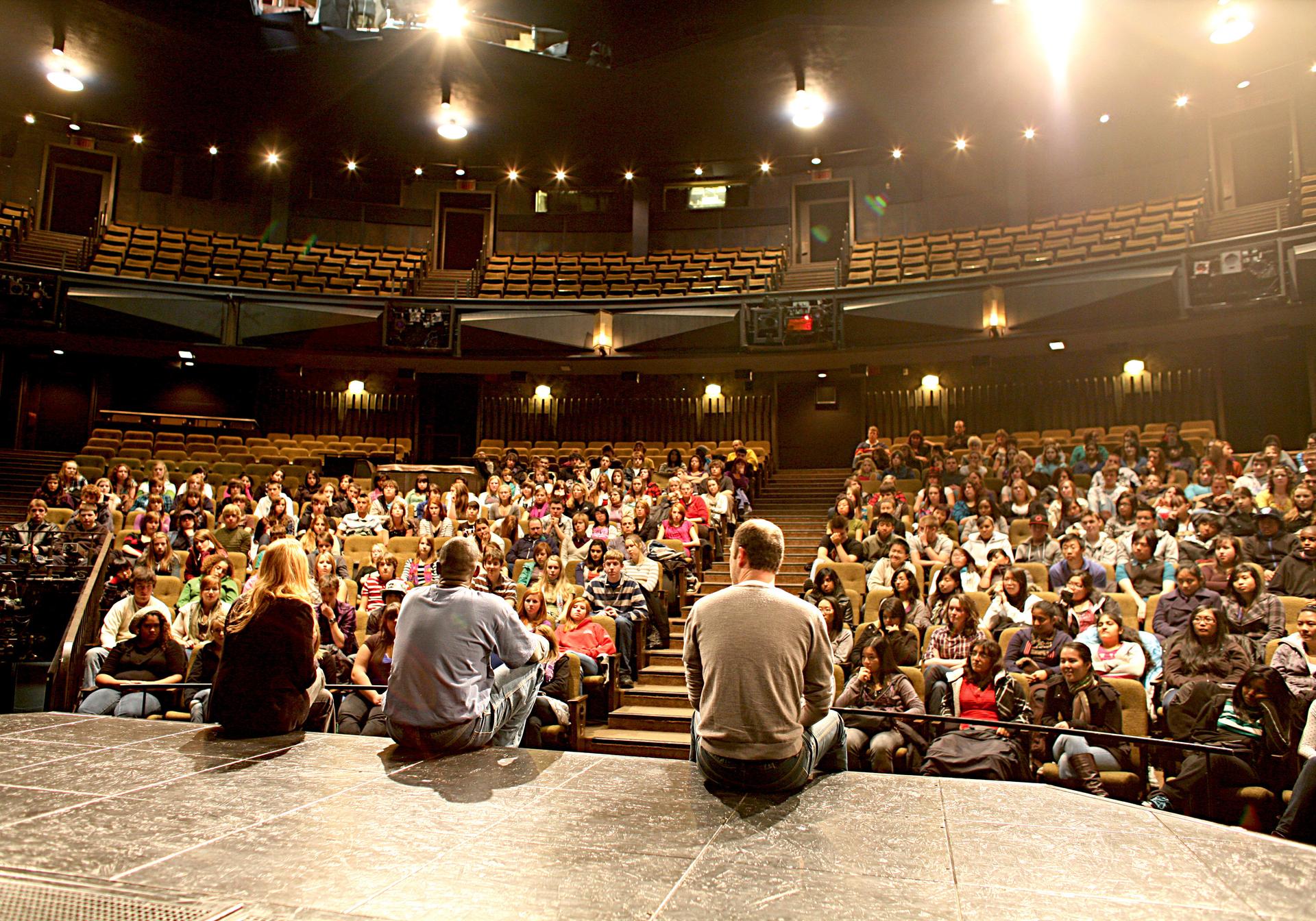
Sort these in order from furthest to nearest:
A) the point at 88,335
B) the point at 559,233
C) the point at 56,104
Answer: the point at 559,233, the point at 56,104, the point at 88,335

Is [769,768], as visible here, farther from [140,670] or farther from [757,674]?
[140,670]

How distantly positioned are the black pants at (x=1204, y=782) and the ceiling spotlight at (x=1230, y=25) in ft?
35.8

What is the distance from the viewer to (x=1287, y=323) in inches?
438

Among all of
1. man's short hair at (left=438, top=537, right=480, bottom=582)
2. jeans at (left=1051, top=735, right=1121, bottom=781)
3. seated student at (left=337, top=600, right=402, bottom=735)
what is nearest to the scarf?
jeans at (left=1051, top=735, right=1121, bottom=781)

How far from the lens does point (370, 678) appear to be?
438 centimetres

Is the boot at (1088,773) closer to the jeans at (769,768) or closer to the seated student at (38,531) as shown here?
the jeans at (769,768)

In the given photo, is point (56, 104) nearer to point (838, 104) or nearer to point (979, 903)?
point (838, 104)

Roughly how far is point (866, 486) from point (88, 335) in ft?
36.9

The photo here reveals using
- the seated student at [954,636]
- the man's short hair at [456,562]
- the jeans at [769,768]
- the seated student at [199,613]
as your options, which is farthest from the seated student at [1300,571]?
the seated student at [199,613]

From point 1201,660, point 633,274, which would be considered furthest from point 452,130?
point 1201,660

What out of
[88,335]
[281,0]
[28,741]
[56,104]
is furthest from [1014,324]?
[56,104]

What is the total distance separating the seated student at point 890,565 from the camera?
6066mm

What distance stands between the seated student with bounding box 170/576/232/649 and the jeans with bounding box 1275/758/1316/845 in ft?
16.6

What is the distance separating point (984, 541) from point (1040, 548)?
53cm
